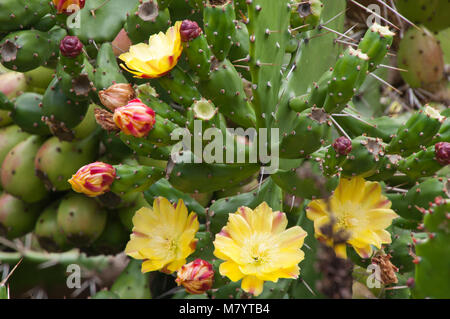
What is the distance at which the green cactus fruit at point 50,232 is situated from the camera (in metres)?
1.32

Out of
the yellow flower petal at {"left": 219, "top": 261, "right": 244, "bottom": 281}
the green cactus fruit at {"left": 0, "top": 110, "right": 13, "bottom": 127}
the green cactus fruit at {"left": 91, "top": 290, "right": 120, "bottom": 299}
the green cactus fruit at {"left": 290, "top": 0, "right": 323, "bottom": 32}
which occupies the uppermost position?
the green cactus fruit at {"left": 290, "top": 0, "right": 323, "bottom": 32}

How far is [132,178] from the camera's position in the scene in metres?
0.94

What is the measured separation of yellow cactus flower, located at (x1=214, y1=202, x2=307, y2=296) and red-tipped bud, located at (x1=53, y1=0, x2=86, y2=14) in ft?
1.84

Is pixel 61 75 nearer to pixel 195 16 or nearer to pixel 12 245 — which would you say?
pixel 195 16

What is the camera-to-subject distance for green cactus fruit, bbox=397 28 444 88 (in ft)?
5.64

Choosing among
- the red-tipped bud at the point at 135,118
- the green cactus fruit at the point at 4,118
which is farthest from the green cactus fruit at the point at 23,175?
the red-tipped bud at the point at 135,118

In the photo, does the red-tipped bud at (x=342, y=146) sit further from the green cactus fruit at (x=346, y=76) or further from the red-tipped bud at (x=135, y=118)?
the red-tipped bud at (x=135, y=118)

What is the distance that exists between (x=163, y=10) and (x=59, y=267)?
2.83 ft

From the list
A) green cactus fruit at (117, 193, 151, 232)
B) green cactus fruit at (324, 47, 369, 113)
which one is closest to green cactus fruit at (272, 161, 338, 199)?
green cactus fruit at (324, 47, 369, 113)

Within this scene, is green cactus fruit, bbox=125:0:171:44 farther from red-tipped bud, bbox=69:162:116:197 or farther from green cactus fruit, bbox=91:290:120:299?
green cactus fruit, bbox=91:290:120:299

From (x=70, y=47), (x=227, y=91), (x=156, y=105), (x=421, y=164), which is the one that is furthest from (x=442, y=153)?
(x=70, y=47)

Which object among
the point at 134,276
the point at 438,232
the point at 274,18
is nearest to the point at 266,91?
the point at 274,18

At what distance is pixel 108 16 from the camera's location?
1141mm

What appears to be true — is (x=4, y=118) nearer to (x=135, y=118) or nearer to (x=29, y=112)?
(x=29, y=112)
